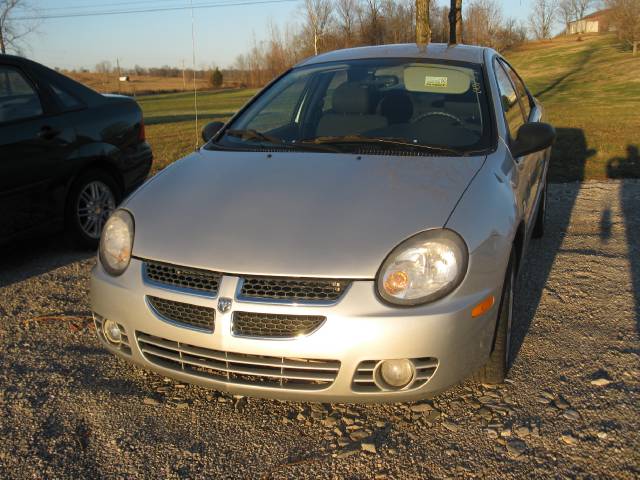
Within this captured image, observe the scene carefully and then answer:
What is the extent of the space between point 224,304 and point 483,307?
96 centimetres

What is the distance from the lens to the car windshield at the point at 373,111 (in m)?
3.26

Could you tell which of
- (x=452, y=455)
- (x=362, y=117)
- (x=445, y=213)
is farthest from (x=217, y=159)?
(x=452, y=455)

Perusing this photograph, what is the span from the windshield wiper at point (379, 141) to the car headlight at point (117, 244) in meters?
1.08

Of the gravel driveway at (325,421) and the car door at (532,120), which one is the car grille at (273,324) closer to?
the gravel driveway at (325,421)

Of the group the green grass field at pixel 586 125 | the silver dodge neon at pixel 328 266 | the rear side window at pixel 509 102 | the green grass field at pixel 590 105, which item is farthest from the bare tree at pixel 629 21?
the silver dodge neon at pixel 328 266

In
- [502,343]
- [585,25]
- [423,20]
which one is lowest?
[502,343]

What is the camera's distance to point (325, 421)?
2.60 meters

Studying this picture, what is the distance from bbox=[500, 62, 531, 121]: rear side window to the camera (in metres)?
4.53

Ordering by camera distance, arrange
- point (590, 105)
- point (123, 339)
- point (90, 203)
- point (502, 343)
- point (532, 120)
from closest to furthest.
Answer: point (123, 339), point (502, 343), point (532, 120), point (90, 203), point (590, 105)

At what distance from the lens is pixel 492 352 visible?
2.71m

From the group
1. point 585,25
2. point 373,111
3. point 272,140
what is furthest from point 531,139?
point 585,25

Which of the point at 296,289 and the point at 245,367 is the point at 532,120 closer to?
the point at 296,289

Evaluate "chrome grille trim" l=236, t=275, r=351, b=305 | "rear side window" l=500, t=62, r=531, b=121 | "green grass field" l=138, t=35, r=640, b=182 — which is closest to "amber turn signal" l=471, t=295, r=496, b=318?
"chrome grille trim" l=236, t=275, r=351, b=305

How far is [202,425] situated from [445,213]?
4.27 ft
